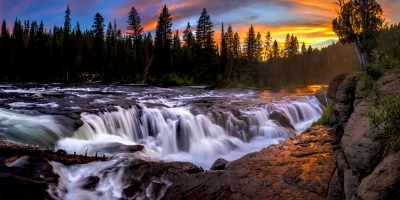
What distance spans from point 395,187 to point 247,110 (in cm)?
1490

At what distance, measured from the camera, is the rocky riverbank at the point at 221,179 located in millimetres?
5336

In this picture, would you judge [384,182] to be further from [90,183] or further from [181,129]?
[181,129]

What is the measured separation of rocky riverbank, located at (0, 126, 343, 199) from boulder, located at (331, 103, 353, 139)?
125cm

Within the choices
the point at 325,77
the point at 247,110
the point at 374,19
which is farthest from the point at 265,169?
the point at 325,77

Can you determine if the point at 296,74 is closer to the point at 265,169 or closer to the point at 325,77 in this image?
the point at 325,77

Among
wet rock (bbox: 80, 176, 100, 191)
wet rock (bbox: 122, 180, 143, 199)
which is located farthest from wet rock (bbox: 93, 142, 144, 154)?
wet rock (bbox: 122, 180, 143, 199)

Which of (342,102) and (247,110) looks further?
(247,110)

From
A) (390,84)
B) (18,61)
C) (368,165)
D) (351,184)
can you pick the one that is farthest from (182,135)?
(18,61)

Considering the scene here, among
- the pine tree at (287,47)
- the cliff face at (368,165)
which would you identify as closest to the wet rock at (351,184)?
the cliff face at (368,165)

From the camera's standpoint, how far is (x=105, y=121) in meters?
12.9

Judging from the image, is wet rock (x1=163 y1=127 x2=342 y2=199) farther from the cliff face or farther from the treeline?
the treeline

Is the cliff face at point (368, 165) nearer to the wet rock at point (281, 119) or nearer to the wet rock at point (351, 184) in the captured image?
the wet rock at point (351, 184)

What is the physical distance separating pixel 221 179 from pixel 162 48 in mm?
49040

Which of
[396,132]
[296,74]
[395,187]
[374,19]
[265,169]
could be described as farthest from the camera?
[296,74]
